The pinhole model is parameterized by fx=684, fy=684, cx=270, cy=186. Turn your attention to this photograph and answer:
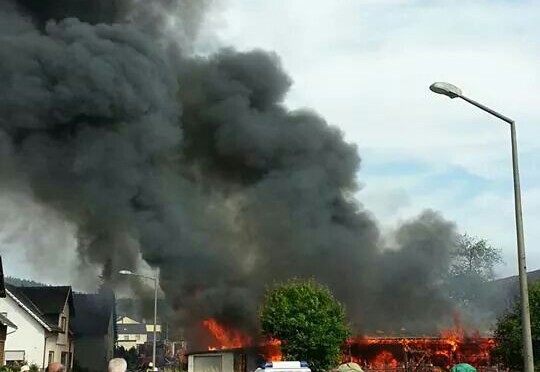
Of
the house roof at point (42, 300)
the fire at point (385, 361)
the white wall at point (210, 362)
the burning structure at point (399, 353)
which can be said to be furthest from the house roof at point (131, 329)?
the fire at point (385, 361)

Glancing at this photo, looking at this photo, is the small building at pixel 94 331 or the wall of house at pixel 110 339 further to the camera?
the wall of house at pixel 110 339

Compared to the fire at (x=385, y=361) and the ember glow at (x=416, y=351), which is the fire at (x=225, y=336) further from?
the fire at (x=385, y=361)

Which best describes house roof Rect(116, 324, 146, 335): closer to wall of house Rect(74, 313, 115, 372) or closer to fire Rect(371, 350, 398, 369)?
wall of house Rect(74, 313, 115, 372)

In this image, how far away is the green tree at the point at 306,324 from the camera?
30.5 meters

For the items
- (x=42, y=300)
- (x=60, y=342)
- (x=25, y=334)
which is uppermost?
(x=42, y=300)

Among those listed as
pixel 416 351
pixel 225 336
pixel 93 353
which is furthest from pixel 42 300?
pixel 416 351

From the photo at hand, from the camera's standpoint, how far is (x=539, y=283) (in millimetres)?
28141


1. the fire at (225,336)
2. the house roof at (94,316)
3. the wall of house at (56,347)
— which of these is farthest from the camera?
the house roof at (94,316)

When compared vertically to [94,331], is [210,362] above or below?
below

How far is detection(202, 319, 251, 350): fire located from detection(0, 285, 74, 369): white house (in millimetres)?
8956

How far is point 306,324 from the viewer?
30703mm

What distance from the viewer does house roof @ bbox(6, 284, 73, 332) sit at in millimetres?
39166

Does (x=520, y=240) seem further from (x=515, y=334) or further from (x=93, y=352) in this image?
(x=93, y=352)

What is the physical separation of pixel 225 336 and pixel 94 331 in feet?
55.0
